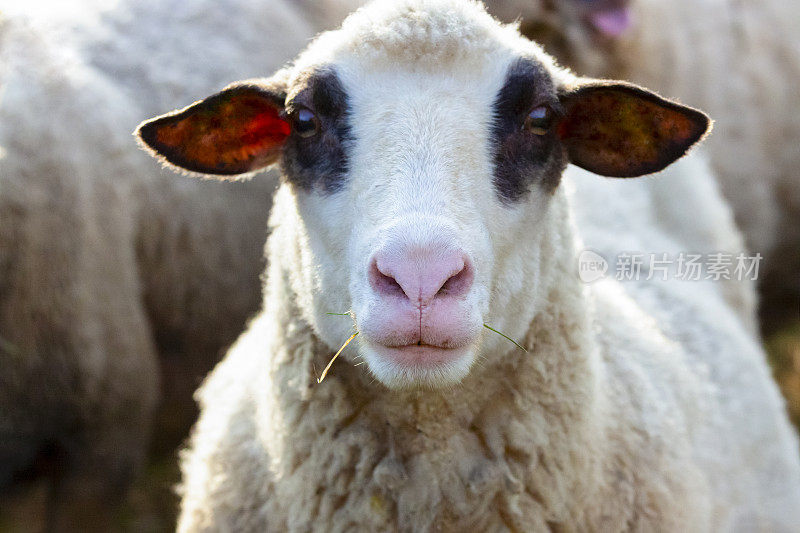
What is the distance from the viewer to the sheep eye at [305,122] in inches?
90.8

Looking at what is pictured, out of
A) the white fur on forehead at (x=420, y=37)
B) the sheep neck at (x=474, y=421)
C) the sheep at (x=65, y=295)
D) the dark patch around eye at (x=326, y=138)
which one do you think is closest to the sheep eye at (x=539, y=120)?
the white fur on forehead at (x=420, y=37)

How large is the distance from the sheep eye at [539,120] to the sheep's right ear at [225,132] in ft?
2.07

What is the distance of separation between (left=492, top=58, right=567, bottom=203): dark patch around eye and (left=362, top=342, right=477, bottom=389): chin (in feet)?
1.43

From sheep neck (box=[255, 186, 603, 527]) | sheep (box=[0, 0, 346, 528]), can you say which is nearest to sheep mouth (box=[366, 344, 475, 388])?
sheep neck (box=[255, 186, 603, 527])

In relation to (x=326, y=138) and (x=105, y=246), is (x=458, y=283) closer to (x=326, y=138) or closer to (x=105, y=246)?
(x=326, y=138)

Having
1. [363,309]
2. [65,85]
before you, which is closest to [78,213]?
[65,85]

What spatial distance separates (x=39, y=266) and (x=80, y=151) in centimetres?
51

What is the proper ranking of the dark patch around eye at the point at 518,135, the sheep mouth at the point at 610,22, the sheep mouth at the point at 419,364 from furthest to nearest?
the sheep mouth at the point at 610,22, the dark patch around eye at the point at 518,135, the sheep mouth at the point at 419,364

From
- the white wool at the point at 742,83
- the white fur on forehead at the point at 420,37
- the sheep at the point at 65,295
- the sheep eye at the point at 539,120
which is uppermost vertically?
the white wool at the point at 742,83

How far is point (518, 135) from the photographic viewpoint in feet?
7.40

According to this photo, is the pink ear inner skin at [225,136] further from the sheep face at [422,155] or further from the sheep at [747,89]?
the sheep at [747,89]

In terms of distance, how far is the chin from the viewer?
1.94 m

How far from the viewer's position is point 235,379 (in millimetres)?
2879

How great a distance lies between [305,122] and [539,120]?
573mm
